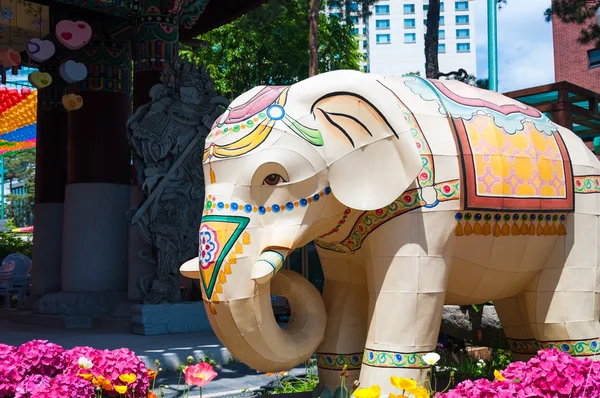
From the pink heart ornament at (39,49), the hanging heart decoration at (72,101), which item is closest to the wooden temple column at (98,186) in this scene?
the hanging heart decoration at (72,101)

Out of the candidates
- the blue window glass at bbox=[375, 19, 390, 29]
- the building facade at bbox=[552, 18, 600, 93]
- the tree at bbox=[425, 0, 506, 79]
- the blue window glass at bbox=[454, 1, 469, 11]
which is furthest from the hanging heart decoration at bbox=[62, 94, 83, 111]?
the blue window glass at bbox=[454, 1, 469, 11]

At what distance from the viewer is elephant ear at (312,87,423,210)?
12.4 ft

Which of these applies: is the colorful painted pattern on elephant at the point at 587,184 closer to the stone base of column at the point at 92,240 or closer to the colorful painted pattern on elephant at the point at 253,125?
the colorful painted pattern on elephant at the point at 253,125

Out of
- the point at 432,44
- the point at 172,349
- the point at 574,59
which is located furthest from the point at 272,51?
the point at 172,349

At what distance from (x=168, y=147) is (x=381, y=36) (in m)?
81.4

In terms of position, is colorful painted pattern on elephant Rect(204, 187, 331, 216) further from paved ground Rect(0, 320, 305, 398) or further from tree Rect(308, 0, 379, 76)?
tree Rect(308, 0, 379, 76)

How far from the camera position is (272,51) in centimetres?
2303

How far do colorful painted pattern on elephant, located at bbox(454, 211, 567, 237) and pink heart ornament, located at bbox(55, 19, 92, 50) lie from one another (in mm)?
8438

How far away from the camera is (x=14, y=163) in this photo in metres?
55.9

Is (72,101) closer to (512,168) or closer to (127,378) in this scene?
(127,378)

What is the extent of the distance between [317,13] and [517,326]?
1016 centimetres

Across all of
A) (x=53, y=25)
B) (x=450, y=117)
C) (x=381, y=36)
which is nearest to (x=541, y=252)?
(x=450, y=117)

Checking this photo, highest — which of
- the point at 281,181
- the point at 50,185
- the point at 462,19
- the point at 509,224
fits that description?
the point at 462,19

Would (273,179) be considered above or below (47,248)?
above
